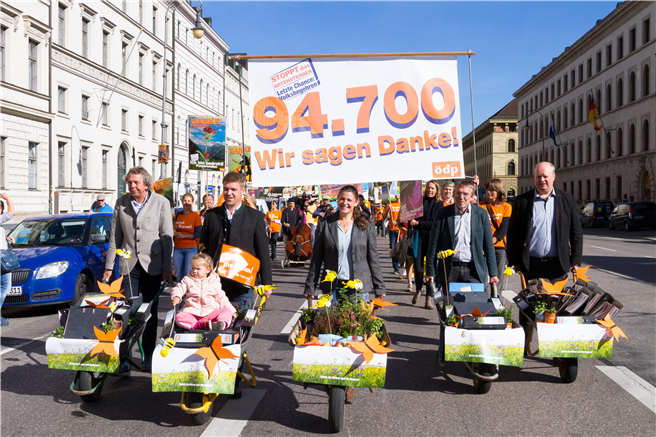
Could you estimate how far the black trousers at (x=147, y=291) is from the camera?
19.4ft

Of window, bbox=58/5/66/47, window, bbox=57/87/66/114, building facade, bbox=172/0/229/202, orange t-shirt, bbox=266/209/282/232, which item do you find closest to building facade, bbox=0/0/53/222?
window, bbox=57/87/66/114

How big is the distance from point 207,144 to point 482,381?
80.0 feet

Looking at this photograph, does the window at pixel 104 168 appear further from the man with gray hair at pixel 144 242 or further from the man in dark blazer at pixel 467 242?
the man in dark blazer at pixel 467 242

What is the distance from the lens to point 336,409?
173 inches

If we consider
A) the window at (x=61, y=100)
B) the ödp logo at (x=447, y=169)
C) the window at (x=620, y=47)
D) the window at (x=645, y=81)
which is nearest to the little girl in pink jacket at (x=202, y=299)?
the ödp logo at (x=447, y=169)

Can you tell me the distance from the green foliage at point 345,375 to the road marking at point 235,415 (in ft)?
1.99

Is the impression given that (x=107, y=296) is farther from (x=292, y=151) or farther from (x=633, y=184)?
(x=633, y=184)

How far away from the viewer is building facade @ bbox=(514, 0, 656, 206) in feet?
170

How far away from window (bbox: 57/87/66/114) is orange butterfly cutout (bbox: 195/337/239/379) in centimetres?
3093

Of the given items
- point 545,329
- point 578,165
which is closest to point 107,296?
point 545,329

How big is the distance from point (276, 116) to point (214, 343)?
12.7ft

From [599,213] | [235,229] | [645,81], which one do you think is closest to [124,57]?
[599,213]

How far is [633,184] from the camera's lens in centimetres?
5409

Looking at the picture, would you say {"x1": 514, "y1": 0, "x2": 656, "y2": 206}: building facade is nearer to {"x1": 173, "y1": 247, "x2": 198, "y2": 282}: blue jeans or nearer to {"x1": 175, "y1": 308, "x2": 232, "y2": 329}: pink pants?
{"x1": 173, "y1": 247, "x2": 198, "y2": 282}: blue jeans
